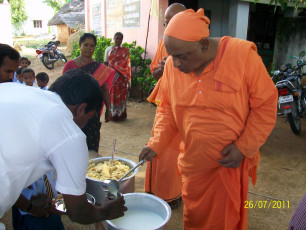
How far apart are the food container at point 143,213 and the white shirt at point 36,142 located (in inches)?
31.3

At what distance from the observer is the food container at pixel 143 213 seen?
1.90 meters

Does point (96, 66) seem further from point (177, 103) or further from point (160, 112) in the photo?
point (177, 103)

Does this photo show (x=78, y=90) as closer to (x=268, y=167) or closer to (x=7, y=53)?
(x=7, y=53)

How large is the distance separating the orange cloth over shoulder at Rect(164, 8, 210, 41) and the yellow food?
4.14ft

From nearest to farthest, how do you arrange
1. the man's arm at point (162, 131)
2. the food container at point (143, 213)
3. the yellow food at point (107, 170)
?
the food container at point (143, 213) < the man's arm at point (162, 131) < the yellow food at point (107, 170)

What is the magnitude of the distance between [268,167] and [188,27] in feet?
9.48

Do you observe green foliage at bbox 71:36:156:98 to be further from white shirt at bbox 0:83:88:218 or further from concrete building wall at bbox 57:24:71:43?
concrete building wall at bbox 57:24:71:43

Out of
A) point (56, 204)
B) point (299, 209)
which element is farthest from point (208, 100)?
point (56, 204)

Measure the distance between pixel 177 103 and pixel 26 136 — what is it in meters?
1.02

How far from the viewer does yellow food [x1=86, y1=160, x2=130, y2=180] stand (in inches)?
92.9

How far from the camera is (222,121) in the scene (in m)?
1.76

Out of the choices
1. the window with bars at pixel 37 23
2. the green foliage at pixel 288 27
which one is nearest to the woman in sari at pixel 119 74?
the green foliage at pixel 288 27

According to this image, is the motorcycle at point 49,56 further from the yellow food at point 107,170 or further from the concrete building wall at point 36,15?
the concrete building wall at point 36,15

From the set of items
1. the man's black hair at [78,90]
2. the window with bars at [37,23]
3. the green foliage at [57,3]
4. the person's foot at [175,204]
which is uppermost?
the green foliage at [57,3]
